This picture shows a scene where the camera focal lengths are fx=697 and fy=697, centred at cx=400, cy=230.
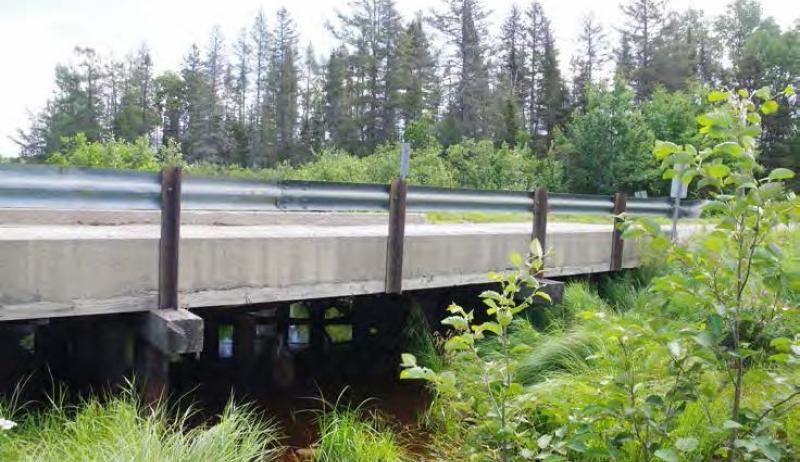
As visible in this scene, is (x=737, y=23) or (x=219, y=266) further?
(x=737, y=23)

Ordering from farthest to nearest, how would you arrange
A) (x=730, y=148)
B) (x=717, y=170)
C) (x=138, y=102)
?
(x=138, y=102) < (x=717, y=170) < (x=730, y=148)

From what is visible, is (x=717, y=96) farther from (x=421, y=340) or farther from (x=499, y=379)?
(x=421, y=340)

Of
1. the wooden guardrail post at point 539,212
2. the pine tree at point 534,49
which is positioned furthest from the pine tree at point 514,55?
the wooden guardrail post at point 539,212

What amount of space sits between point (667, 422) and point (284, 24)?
58.9 m

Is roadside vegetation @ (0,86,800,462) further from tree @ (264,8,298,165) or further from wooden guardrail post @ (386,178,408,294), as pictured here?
tree @ (264,8,298,165)

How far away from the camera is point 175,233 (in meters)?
5.05

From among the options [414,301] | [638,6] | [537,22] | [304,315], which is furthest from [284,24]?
[414,301]

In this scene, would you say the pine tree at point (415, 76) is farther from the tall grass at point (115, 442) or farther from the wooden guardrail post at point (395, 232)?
the tall grass at point (115, 442)

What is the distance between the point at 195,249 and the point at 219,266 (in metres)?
0.24

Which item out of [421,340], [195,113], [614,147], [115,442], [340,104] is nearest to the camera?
[115,442]

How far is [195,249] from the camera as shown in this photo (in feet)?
17.3

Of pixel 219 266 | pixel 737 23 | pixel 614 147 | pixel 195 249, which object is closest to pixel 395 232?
pixel 219 266

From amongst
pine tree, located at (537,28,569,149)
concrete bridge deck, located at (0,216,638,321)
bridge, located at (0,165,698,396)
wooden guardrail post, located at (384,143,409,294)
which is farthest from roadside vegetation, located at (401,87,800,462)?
pine tree, located at (537,28,569,149)

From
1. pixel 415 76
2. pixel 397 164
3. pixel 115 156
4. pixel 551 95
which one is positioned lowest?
pixel 115 156
